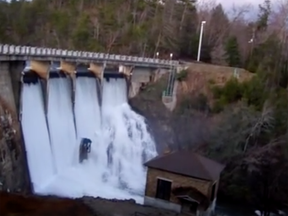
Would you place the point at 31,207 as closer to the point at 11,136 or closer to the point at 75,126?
the point at 11,136

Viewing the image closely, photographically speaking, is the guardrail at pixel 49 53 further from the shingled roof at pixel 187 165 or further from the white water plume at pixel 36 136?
the shingled roof at pixel 187 165

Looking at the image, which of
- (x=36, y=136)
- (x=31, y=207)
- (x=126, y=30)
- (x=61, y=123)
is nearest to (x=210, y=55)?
(x=126, y=30)

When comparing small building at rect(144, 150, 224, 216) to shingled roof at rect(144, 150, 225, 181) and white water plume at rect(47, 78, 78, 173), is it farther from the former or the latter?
white water plume at rect(47, 78, 78, 173)

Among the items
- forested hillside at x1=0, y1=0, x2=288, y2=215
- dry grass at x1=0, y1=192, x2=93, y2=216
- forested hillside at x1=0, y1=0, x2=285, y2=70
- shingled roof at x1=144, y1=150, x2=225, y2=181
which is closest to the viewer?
dry grass at x1=0, y1=192, x2=93, y2=216

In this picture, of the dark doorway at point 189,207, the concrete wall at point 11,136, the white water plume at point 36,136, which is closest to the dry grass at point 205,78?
the white water plume at point 36,136

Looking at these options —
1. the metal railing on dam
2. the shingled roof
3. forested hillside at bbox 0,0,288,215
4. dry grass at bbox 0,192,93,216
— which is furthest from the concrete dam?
dry grass at bbox 0,192,93,216
